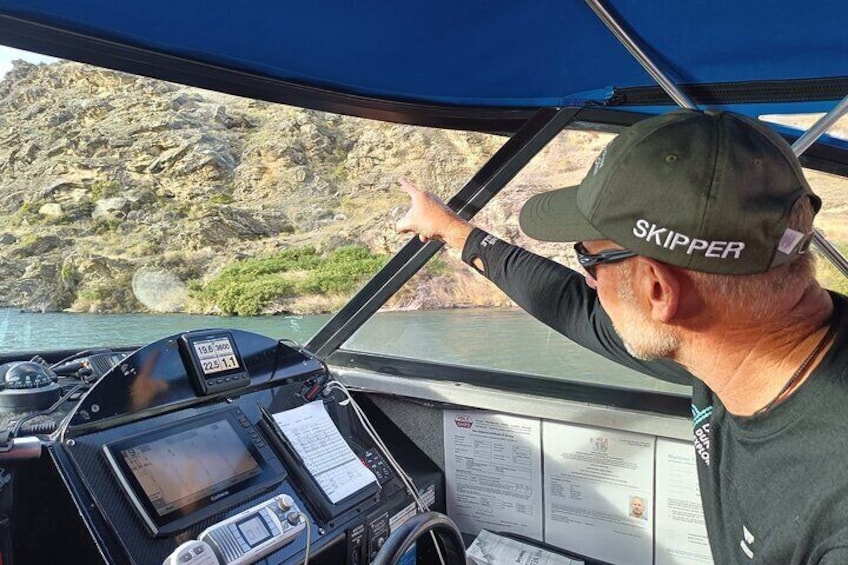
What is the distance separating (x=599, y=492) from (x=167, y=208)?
5.40ft

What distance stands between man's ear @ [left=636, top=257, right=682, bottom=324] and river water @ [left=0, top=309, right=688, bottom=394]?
992 millimetres

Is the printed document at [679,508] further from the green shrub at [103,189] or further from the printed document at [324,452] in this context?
the green shrub at [103,189]

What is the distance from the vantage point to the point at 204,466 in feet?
5.24

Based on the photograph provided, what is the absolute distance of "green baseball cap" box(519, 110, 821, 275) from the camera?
1.01m

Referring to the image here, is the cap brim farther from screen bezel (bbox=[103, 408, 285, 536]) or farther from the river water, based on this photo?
screen bezel (bbox=[103, 408, 285, 536])

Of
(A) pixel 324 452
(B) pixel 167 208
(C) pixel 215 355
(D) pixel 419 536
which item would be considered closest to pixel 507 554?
(A) pixel 324 452

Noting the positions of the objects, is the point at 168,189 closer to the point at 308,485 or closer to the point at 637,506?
the point at 308,485

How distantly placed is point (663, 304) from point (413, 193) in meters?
1.21

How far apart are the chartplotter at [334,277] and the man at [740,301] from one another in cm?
5

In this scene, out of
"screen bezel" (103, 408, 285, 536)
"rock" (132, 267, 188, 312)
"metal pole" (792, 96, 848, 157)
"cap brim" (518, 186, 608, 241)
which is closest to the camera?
"cap brim" (518, 186, 608, 241)

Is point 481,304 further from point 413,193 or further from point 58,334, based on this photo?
point 58,334

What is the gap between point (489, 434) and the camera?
2277 mm

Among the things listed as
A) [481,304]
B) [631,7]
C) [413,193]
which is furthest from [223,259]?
[631,7]

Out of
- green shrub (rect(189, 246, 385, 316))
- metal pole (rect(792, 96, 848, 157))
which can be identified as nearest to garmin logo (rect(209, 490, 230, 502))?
green shrub (rect(189, 246, 385, 316))
